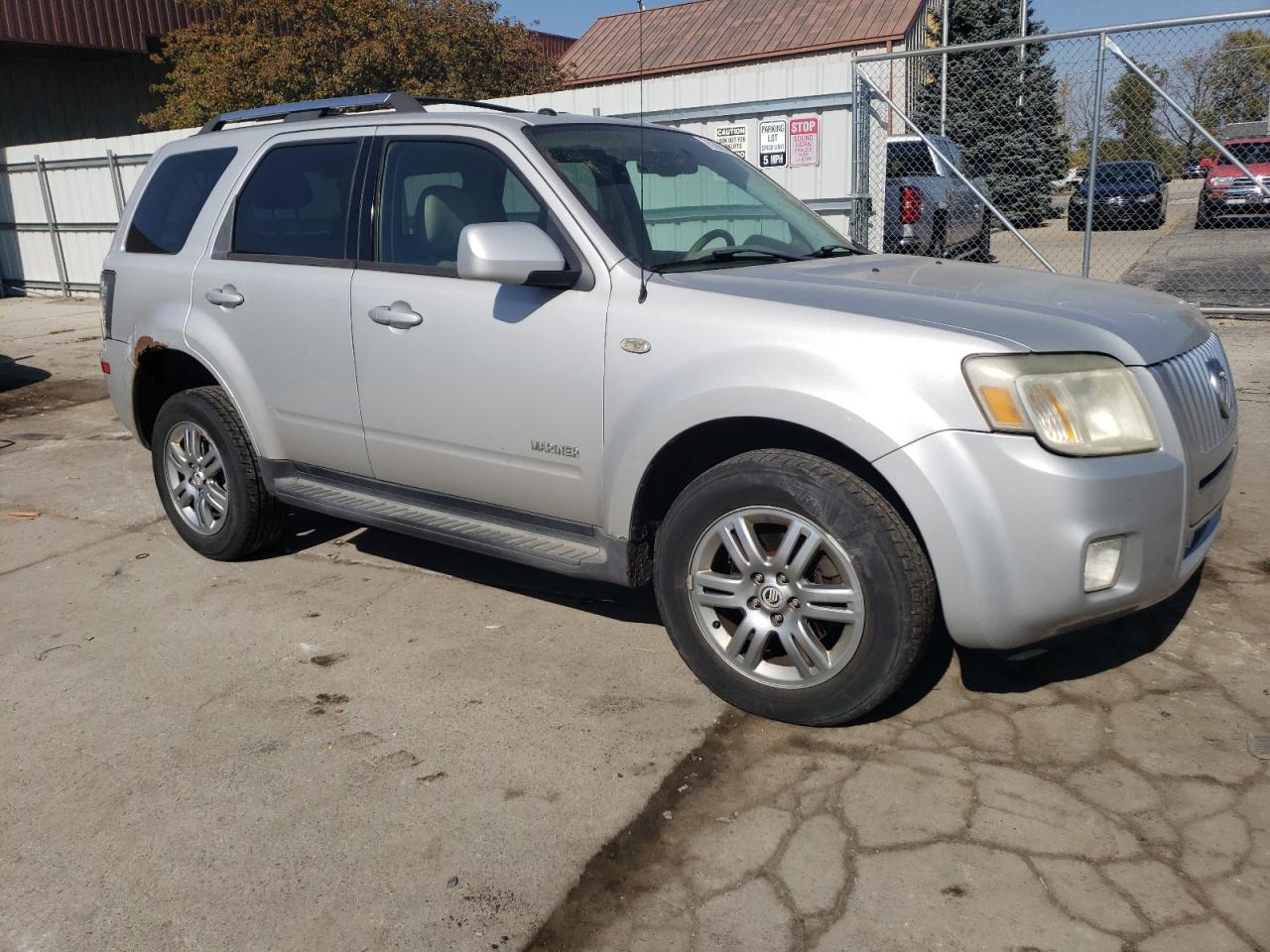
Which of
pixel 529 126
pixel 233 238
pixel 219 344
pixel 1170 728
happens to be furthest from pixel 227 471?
pixel 1170 728

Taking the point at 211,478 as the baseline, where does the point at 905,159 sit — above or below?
above

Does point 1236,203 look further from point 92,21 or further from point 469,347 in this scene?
point 92,21

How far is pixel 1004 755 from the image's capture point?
3.16 metres

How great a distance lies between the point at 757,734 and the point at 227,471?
2.67 metres

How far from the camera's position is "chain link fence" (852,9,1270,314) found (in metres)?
9.59

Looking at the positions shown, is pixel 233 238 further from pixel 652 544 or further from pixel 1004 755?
pixel 1004 755

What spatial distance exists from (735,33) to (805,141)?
71.7 ft

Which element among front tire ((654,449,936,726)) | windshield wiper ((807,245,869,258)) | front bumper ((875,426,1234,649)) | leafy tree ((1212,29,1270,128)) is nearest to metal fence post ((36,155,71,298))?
leafy tree ((1212,29,1270,128))

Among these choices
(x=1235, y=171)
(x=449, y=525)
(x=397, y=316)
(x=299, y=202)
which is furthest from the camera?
(x=1235, y=171)

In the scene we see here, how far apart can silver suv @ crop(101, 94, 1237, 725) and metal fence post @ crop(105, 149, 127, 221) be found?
497 inches

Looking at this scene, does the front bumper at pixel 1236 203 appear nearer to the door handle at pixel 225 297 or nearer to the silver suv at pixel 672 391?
the silver suv at pixel 672 391

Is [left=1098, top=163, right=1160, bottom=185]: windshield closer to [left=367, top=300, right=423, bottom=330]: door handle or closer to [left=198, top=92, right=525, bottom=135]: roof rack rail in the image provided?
[left=198, top=92, right=525, bottom=135]: roof rack rail

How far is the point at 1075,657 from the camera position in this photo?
12.4 feet

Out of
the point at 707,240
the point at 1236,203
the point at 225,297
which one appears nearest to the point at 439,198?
the point at 707,240
